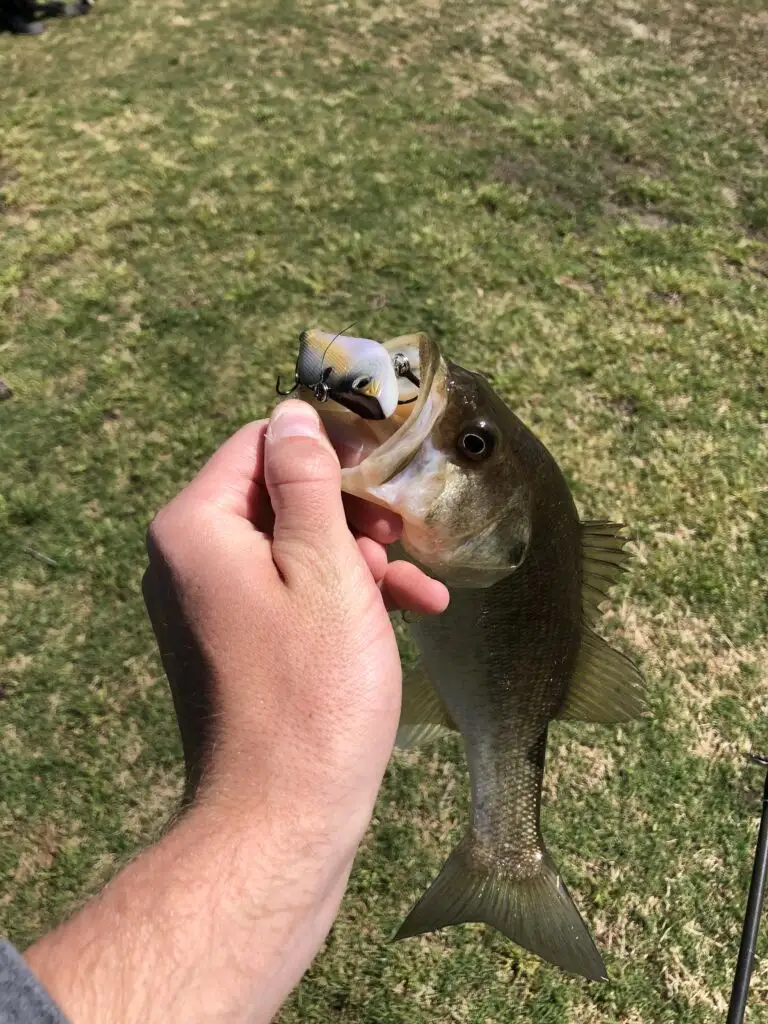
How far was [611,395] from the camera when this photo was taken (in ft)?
12.8

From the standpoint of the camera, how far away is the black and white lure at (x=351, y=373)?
150 centimetres

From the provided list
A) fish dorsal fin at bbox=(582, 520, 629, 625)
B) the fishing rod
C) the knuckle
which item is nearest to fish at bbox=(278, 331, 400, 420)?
the knuckle

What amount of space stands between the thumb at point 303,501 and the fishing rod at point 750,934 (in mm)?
1428

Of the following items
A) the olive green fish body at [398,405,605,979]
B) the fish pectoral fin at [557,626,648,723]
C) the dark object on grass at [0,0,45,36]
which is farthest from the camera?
the dark object on grass at [0,0,45,36]

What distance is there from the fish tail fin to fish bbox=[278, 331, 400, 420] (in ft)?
3.98

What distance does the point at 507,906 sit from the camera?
200 cm

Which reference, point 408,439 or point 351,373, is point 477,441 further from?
point 351,373

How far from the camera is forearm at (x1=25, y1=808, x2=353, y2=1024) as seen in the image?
1.20m

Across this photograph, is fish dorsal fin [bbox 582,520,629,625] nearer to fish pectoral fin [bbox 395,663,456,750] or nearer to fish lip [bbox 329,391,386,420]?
fish pectoral fin [bbox 395,663,456,750]

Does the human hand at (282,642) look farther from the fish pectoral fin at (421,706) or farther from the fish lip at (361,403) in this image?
the fish pectoral fin at (421,706)

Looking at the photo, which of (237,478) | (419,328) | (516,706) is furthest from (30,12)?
(516,706)

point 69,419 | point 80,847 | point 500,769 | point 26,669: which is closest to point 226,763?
point 500,769

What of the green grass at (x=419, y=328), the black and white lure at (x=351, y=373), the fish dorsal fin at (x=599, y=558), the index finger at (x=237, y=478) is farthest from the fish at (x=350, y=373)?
the green grass at (x=419, y=328)

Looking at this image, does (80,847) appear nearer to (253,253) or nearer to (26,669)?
(26,669)
